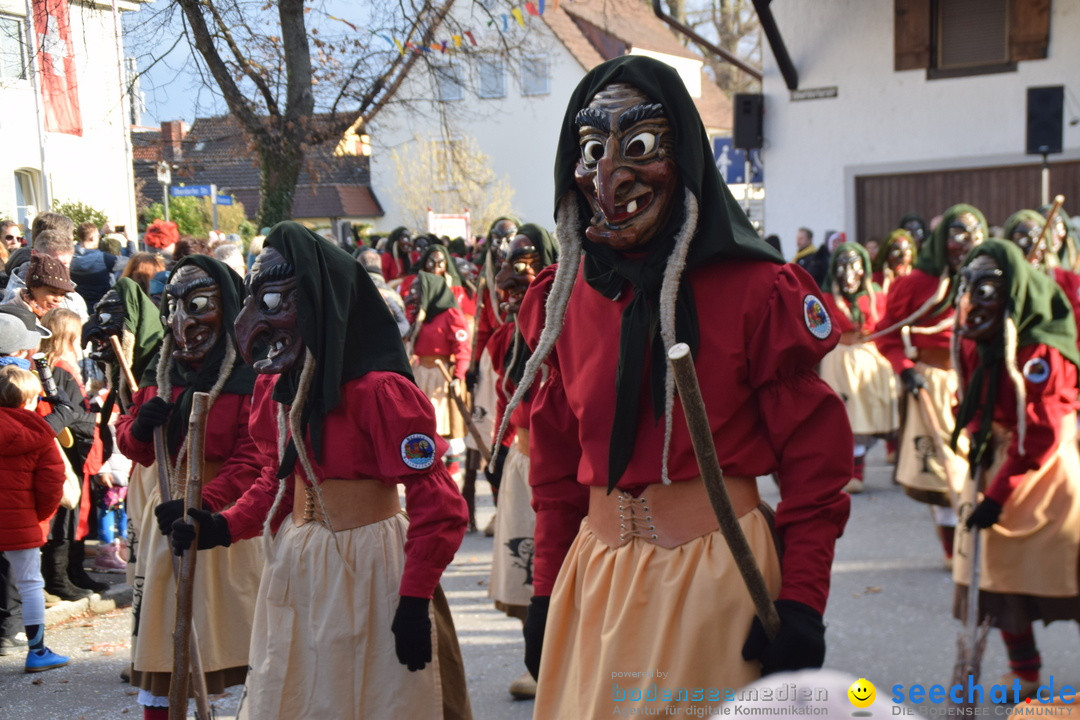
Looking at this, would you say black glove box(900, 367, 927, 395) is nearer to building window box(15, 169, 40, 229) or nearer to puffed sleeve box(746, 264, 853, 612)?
puffed sleeve box(746, 264, 853, 612)

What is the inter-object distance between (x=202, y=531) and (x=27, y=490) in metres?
2.63

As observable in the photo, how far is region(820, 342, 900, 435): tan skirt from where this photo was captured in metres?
10.0

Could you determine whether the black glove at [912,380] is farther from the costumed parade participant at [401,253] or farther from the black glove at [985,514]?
the costumed parade participant at [401,253]

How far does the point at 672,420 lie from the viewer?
2625 millimetres

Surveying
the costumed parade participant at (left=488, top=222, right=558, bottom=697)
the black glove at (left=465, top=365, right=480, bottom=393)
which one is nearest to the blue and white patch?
the costumed parade participant at (left=488, top=222, right=558, bottom=697)

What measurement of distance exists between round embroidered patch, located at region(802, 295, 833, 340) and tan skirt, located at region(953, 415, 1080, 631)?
8.76 ft

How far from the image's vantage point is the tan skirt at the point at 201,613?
4438mm

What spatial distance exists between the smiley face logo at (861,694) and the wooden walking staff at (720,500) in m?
0.93

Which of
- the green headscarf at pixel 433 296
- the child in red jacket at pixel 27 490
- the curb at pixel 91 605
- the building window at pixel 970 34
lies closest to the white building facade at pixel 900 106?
the building window at pixel 970 34

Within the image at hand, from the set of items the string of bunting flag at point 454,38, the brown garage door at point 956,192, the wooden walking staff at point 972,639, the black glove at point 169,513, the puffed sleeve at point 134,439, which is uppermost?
the string of bunting flag at point 454,38

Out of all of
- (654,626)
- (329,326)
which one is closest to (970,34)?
(329,326)

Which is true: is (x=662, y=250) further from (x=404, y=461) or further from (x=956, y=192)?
(x=956, y=192)

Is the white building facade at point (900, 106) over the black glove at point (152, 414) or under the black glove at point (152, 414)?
over

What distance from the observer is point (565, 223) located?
9.48 feet
